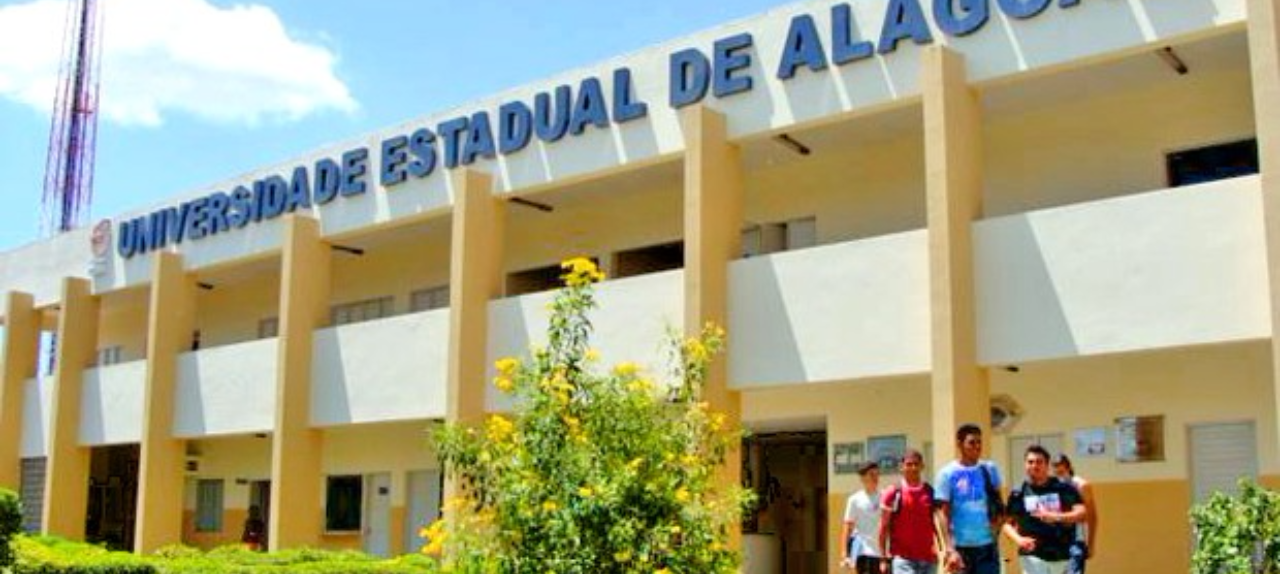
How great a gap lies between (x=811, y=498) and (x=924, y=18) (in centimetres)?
829

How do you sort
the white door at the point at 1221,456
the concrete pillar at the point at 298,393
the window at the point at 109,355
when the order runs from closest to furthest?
the white door at the point at 1221,456
the concrete pillar at the point at 298,393
the window at the point at 109,355

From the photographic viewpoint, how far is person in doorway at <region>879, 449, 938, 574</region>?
1140 cm

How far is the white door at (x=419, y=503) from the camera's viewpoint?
26.4 metres

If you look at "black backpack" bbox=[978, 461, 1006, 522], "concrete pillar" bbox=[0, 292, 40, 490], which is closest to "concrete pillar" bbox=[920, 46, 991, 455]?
"black backpack" bbox=[978, 461, 1006, 522]

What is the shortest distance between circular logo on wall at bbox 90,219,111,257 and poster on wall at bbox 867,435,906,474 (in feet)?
59.2

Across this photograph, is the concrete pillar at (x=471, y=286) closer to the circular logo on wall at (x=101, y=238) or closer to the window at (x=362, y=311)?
the window at (x=362, y=311)

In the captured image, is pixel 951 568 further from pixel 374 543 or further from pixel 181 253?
pixel 181 253

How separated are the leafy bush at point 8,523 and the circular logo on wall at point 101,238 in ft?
42.8

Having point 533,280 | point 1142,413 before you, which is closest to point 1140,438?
point 1142,413

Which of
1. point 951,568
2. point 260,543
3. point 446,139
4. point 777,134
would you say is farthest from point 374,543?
point 951,568

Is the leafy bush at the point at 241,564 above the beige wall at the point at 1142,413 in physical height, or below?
below

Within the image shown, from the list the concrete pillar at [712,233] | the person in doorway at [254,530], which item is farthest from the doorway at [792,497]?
the person in doorway at [254,530]

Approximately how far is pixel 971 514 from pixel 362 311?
19466 mm

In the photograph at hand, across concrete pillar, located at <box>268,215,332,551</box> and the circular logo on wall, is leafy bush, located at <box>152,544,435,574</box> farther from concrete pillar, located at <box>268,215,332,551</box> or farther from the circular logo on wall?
the circular logo on wall
